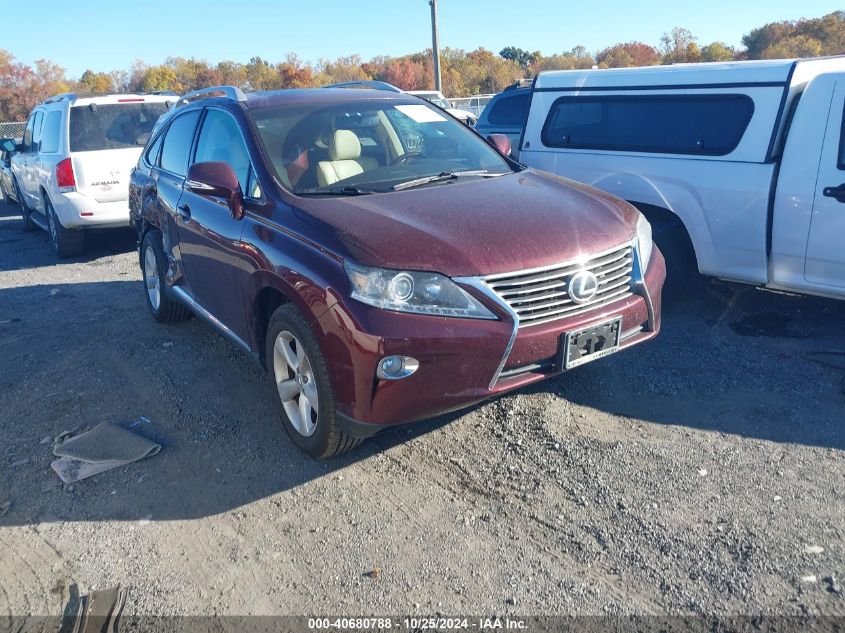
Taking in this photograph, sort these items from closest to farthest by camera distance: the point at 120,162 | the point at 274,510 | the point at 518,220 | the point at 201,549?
1. the point at 201,549
2. the point at 274,510
3. the point at 518,220
4. the point at 120,162

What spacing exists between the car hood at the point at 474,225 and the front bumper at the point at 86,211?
609 cm

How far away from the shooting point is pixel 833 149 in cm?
474

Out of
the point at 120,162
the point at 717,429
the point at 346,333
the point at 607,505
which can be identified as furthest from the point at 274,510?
the point at 120,162

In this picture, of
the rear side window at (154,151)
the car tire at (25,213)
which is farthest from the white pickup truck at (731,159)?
the car tire at (25,213)

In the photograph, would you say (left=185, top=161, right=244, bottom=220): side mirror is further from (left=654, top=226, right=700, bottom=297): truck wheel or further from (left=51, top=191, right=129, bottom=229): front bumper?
(left=51, top=191, right=129, bottom=229): front bumper

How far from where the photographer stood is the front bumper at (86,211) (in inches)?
352

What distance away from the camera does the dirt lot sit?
289cm

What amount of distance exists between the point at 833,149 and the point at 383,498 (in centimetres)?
363

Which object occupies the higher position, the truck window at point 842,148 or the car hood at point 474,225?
the truck window at point 842,148

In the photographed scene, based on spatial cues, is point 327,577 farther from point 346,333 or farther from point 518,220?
point 518,220

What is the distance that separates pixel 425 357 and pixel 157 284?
3.59 metres

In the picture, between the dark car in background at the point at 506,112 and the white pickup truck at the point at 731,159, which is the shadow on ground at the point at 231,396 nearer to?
the white pickup truck at the point at 731,159

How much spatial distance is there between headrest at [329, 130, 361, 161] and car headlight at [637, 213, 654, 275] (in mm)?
1721

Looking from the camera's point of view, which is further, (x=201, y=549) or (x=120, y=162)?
(x=120, y=162)
